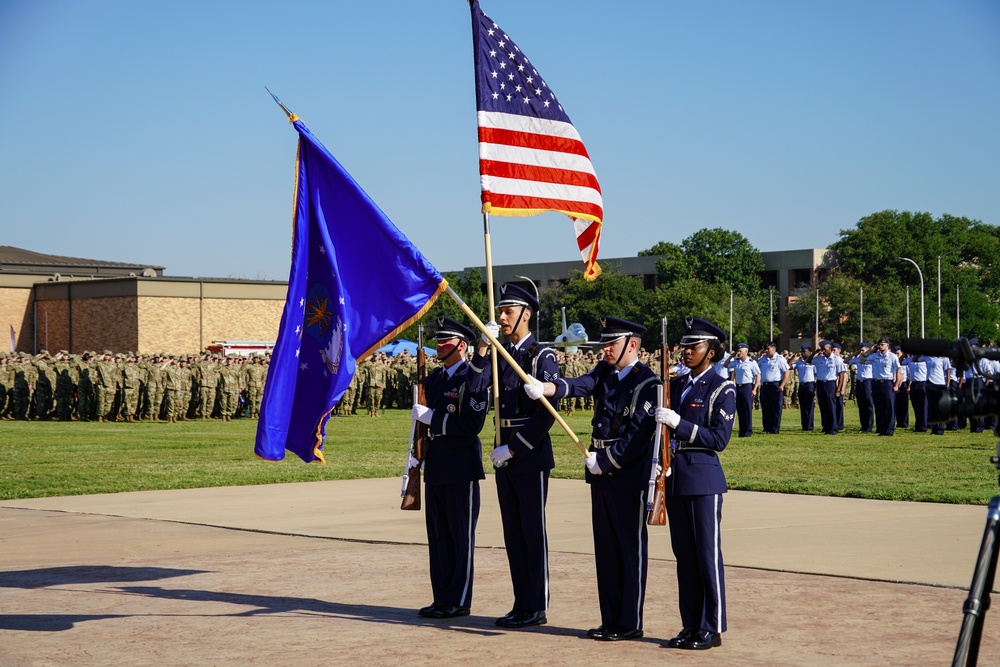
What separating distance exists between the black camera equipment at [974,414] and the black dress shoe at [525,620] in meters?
3.46

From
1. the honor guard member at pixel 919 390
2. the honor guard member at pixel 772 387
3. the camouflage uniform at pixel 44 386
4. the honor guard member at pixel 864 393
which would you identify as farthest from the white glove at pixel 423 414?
the camouflage uniform at pixel 44 386

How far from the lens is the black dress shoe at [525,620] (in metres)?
7.08

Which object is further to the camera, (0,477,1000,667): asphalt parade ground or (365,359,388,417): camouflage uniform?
(365,359,388,417): camouflage uniform

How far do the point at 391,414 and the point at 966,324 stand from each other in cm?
5381

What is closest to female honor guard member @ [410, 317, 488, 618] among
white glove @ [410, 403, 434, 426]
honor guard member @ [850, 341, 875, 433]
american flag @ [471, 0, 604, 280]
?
white glove @ [410, 403, 434, 426]

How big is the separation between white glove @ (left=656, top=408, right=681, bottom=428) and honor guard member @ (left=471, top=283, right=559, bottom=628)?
74cm

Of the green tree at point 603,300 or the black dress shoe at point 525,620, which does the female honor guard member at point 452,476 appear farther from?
the green tree at point 603,300

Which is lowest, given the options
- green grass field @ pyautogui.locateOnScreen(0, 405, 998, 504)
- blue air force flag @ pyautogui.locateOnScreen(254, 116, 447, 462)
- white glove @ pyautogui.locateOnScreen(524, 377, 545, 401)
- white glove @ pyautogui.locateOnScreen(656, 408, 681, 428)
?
green grass field @ pyautogui.locateOnScreen(0, 405, 998, 504)

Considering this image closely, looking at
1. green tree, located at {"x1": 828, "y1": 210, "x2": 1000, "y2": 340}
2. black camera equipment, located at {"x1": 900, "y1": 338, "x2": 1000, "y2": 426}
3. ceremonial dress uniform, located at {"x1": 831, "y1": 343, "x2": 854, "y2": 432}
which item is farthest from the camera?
→ green tree, located at {"x1": 828, "y1": 210, "x2": 1000, "y2": 340}

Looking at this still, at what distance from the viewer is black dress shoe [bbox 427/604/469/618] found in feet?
24.3

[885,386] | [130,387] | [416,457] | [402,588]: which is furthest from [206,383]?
[416,457]

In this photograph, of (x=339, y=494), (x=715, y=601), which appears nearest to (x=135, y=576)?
(x=715, y=601)

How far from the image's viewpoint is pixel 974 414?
387cm

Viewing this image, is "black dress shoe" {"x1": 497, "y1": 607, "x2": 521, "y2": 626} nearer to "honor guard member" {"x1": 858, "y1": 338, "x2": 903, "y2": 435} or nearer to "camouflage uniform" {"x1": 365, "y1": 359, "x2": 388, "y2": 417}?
"honor guard member" {"x1": 858, "y1": 338, "x2": 903, "y2": 435}
